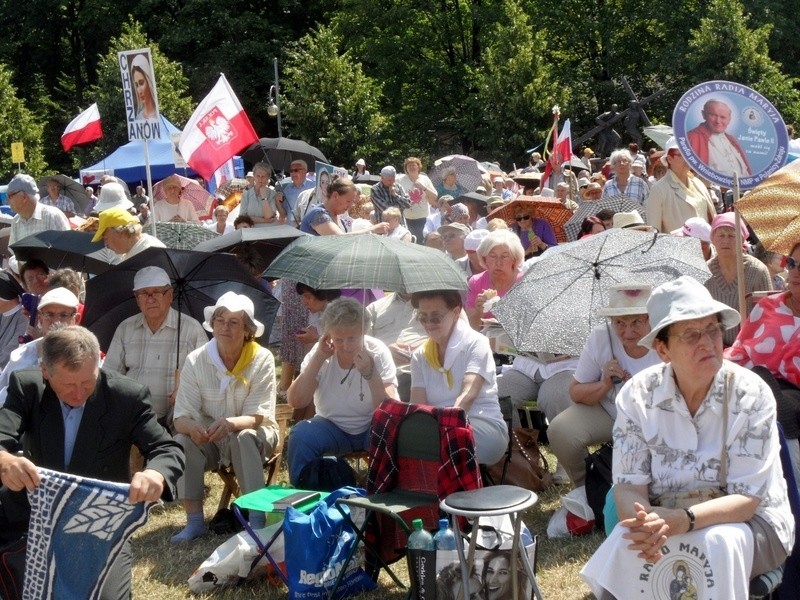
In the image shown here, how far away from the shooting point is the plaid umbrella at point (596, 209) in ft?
32.2

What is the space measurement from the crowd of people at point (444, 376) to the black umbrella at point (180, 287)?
123 millimetres

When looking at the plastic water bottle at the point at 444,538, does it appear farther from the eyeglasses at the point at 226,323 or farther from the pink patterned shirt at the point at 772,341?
the eyeglasses at the point at 226,323

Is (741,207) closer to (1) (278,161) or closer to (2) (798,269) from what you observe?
(2) (798,269)

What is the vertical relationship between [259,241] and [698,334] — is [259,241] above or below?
below

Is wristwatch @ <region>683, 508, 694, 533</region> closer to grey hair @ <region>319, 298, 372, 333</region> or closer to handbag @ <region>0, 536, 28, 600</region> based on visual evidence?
handbag @ <region>0, 536, 28, 600</region>

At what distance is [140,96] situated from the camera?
10.0 metres

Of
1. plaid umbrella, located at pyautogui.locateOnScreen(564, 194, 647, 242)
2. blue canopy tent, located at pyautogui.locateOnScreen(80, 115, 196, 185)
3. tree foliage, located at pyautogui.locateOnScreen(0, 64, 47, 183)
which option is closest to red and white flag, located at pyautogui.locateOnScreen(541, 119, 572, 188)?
plaid umbrella, located at pyautogui.locateOnScreen(564, 194, 647, 242)

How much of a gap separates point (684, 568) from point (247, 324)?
134 inches

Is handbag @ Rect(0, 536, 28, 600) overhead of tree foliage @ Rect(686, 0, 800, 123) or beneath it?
beneath

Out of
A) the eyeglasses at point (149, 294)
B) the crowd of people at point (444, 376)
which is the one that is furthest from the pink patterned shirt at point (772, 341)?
the eyeglasses at point (149, 294)

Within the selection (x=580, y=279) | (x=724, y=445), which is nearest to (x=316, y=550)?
(x=724, y=445)

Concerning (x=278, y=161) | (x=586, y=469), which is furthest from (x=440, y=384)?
(x=278, y=161)

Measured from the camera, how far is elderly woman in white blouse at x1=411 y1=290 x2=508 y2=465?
5891mm

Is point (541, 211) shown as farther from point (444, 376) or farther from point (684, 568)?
point (684, 568)
